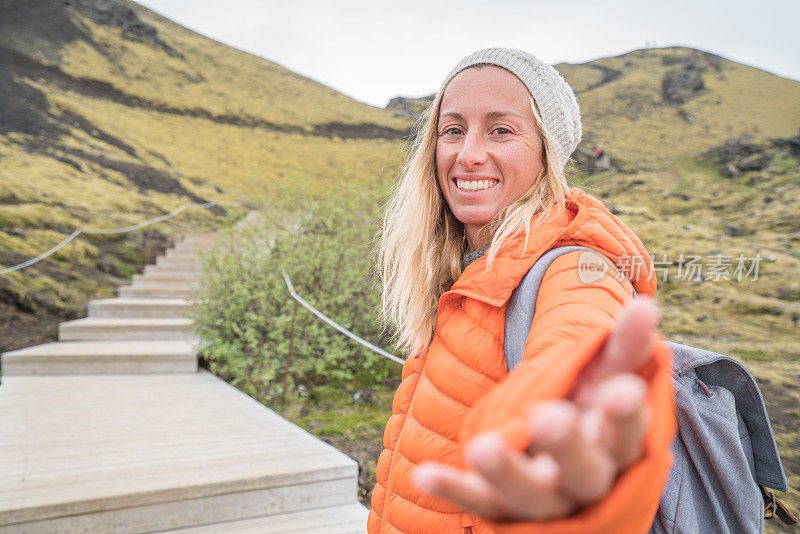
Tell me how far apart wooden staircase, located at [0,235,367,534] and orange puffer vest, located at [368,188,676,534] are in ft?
4.83

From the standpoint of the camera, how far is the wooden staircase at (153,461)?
2.19 meters

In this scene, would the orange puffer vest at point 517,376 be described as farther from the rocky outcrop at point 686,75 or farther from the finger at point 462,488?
the rocky outcrop at point 686,75

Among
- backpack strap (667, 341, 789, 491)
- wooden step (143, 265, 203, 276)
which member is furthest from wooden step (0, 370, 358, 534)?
wooden step (143, 265, 203, 276)

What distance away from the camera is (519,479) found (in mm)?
303

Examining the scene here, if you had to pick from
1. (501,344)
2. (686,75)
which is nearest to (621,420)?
(501,344)

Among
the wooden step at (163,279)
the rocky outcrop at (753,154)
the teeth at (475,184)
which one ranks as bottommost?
the wooden step at (163,279)

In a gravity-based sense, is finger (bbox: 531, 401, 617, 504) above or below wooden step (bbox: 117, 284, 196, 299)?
above

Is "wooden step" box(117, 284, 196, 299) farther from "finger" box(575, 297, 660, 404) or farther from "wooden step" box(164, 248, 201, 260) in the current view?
"finger" box(575, 297, 660, 404)

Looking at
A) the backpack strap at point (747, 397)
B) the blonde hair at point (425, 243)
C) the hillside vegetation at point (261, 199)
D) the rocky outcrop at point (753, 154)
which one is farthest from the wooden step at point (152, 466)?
the rocky outcrop at point (753, 154)

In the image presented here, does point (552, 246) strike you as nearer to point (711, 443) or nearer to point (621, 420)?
point (711, 443)

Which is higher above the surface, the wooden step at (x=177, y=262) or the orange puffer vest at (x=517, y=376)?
the orange puffer vest at (x=517, y=376)

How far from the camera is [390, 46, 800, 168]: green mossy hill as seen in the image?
33.7 meters

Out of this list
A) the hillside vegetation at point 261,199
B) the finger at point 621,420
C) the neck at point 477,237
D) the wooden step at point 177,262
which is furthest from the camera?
the wooden step at point 177,262

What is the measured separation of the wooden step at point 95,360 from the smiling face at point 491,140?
4263 millimetres
